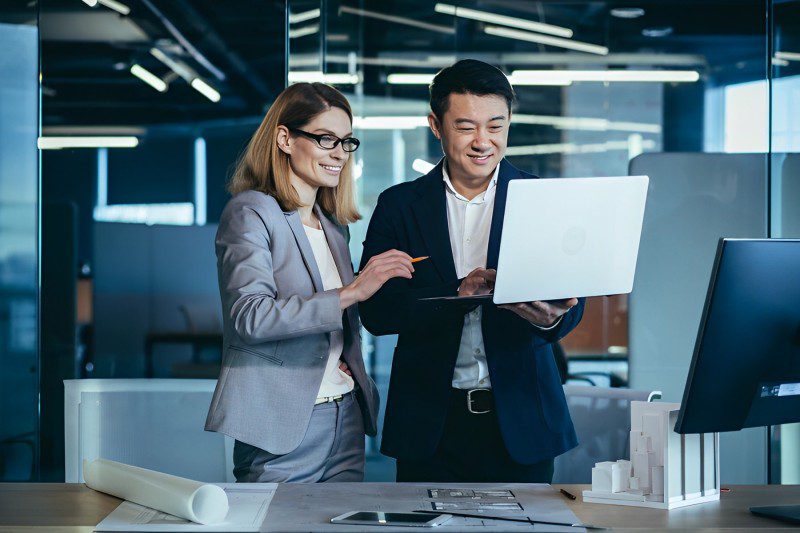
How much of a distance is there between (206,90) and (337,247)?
2.21 m

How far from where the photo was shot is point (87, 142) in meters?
4.39

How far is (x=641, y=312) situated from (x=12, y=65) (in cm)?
320

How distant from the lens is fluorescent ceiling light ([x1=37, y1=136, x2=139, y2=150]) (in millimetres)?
4363

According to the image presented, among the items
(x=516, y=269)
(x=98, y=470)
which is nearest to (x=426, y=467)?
(x=516, y=269)

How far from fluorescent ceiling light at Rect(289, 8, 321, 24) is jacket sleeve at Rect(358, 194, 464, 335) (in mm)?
2214

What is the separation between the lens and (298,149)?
8.11 ft

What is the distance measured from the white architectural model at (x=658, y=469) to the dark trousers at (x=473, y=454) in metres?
0.43

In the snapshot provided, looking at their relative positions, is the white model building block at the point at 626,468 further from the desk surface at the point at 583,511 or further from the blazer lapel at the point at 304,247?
the blazer lapel at the point at 304,247

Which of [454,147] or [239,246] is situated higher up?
[454,147]

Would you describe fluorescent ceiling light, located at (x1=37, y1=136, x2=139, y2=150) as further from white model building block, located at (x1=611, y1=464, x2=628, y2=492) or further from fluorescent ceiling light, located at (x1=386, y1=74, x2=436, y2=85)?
white model building block, located at (x1=611, y1=464, x2=628, y2=492)

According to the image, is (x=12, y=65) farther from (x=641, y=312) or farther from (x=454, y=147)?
(x=641, y=312)

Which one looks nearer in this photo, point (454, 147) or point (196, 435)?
point (454, 147)

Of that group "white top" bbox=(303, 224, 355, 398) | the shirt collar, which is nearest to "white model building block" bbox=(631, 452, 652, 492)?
"white top" bbox=(303, 224, 355, 398)

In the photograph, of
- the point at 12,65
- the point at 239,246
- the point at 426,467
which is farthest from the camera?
the point at 12,65
